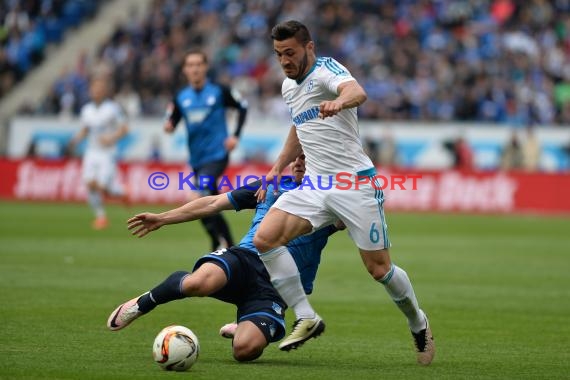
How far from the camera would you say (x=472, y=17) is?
35125 mm

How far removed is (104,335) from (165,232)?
514 inches

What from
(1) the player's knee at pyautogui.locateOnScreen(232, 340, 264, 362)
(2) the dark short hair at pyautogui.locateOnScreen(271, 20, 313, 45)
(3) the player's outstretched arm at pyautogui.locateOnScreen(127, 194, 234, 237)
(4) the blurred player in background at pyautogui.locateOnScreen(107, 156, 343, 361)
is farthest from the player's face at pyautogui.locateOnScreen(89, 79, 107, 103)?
(1) the player's knee at pyautogui.locateOnScreen(232, 340, 264, 362)

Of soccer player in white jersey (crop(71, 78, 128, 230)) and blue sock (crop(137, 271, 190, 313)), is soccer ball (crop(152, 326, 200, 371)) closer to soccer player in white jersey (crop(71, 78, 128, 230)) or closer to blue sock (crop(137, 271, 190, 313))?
blue sock (crop(137, 271, 190, 313))

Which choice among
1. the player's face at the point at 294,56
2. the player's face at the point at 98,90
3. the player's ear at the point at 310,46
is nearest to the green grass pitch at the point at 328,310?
the player's face at the point at 294,56

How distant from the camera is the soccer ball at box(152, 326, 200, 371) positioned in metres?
7.56

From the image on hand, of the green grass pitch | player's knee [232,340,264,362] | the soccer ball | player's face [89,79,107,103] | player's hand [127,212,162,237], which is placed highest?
player's face [89,79,107,103]

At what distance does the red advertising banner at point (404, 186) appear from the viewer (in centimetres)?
2911

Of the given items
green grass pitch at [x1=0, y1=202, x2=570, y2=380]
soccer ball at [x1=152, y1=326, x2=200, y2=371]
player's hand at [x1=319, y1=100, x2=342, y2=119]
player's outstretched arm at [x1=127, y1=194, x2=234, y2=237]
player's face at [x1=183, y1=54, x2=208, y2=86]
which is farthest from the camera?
player's face at [x1=183, y1=54, x2=208, y2=86]


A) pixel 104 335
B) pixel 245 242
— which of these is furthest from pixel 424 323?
pixel 104 335

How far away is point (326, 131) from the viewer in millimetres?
8305

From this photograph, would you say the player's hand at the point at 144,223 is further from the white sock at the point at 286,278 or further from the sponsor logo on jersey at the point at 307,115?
the sponsor logo on jersey at the point at 307,115

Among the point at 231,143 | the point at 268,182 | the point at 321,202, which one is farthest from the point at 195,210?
the point at 231,143

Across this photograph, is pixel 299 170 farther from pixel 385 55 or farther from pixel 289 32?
pixel 385 55

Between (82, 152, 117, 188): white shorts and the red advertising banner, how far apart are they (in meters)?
5.12
